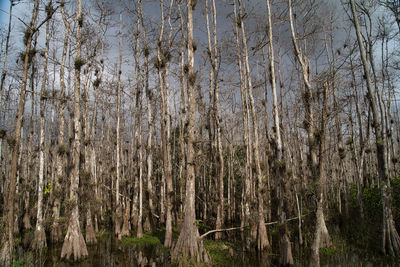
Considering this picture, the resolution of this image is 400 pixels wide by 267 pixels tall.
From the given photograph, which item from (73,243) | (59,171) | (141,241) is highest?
(59,171)

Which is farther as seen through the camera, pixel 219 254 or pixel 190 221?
pixel 219 254

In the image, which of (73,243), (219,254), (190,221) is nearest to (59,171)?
(73,243)

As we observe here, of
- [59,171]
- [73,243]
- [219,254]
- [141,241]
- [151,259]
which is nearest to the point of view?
[73,243]

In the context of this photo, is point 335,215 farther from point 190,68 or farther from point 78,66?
point 78,66

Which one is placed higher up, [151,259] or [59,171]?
[59,171]

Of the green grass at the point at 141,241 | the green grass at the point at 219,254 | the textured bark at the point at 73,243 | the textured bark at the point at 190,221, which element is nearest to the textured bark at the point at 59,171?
the textured bark at the point at 73,243

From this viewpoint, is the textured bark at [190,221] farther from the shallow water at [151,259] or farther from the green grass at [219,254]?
the shallow water at [151,259]

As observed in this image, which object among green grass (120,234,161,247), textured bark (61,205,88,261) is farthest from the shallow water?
green grass (120,234,161,247)

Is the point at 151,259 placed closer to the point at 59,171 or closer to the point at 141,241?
the point at 141,241

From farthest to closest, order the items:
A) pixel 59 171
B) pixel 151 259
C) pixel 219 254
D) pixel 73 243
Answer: pixel 59 171 < pixel 219 254 < pixel 151 259 < pixel 73 243

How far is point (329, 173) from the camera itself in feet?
63.0

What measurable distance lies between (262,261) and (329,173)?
41.4ft

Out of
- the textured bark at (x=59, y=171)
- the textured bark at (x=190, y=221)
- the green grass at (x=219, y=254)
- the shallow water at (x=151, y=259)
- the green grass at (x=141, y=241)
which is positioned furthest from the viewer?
the green grass at (x=141, y=241)

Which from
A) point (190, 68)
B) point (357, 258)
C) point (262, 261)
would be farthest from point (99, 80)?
point (357, 258)
